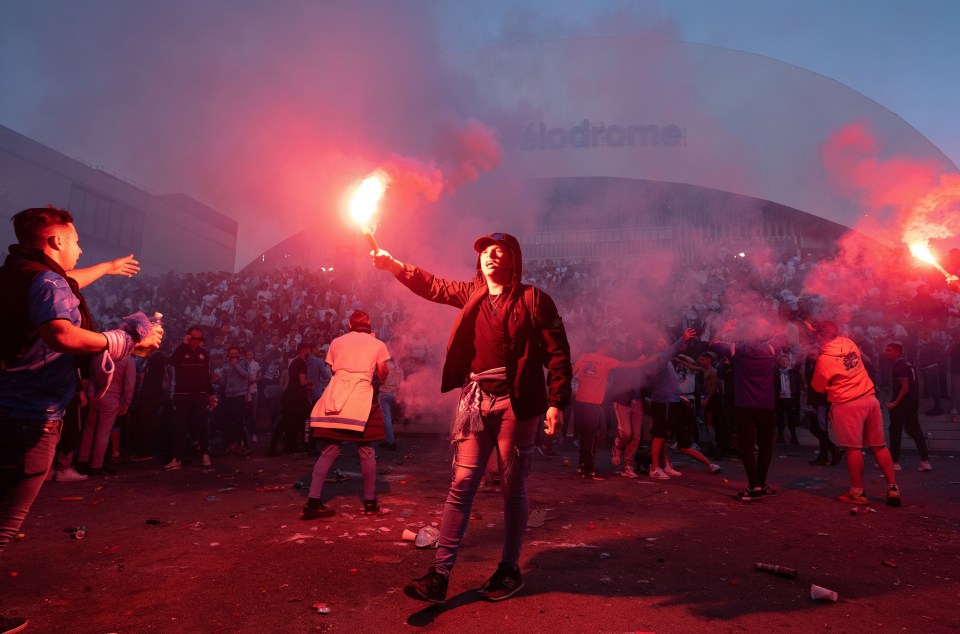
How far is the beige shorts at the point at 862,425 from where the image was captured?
5.30 metres

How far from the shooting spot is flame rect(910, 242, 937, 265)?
4495 mm

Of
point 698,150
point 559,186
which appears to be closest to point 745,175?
point 698,150

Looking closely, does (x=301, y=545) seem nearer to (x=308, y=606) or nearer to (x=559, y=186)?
(x=308, y=606)

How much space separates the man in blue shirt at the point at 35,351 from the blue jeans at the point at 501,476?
161 centimetres

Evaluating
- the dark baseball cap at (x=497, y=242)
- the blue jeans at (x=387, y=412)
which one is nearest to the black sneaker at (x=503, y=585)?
the dark baseball cap at (x=497, y=242)

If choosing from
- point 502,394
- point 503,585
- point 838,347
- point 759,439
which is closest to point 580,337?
point 759,439

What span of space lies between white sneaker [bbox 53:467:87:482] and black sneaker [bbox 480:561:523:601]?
6057mm

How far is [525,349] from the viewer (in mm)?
2949

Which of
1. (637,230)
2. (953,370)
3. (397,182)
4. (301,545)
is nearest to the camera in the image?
(301,545)

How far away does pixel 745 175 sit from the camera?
2744 cm

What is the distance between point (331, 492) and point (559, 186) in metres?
24.7

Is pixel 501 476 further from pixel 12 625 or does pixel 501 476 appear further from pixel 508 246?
pixel 12 625

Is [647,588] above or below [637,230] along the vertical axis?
below

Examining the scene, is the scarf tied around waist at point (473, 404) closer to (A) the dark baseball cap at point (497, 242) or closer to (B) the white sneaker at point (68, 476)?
(A) the dark baseball cap at point (497, 242)
